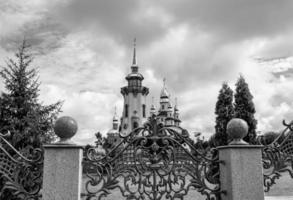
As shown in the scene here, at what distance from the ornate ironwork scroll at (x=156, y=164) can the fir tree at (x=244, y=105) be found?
63.7 ft

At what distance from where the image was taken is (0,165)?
15.2 ft

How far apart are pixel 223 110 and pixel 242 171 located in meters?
20.0

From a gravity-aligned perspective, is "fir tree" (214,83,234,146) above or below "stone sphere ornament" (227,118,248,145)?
above

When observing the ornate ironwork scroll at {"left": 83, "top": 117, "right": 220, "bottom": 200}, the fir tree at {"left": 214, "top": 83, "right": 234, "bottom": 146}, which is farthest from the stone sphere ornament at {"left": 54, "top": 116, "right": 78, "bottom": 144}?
the fir tree at {"left": 214, "top": 83, "right": 234, "bottom": 146}

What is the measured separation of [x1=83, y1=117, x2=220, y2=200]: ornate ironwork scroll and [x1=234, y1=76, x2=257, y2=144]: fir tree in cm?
1940

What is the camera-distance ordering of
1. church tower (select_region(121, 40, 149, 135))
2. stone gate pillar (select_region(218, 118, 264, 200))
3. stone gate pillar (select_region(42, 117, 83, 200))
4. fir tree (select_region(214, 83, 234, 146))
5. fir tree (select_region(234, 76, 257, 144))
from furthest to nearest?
church tower (select_region(121, 40, 149, 135)), fir tree (select_region(234, 76, 257, 144)), fir tree (select_region(214, 83, 234, 146)), stone gate pillar (select_region(218, 118, 264, 200)), stone gate pillar (select_region(42, 117, 83, 200))

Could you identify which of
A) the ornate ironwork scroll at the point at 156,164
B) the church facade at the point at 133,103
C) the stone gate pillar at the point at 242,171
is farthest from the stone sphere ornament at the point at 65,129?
the church facade at the point at 133,103

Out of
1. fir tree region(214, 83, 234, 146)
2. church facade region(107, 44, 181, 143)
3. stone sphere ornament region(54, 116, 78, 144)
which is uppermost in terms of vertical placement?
church facade region(107, 44, 181, 143)

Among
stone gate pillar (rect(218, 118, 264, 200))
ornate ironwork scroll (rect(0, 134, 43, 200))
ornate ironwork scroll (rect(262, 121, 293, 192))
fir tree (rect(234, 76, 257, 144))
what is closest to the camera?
stone gate pillar (rect(218, 118, 264, 200))

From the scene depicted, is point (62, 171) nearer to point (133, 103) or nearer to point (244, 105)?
point (244, 105)

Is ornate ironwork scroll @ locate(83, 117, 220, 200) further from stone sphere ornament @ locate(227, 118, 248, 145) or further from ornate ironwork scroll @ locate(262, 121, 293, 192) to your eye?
ornate ironwork scroll @ locate(262, 121, 293, 192)

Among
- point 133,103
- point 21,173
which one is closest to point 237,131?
point 21,173

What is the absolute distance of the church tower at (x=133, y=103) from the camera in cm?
5734

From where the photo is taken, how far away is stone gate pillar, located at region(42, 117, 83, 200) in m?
4.20
